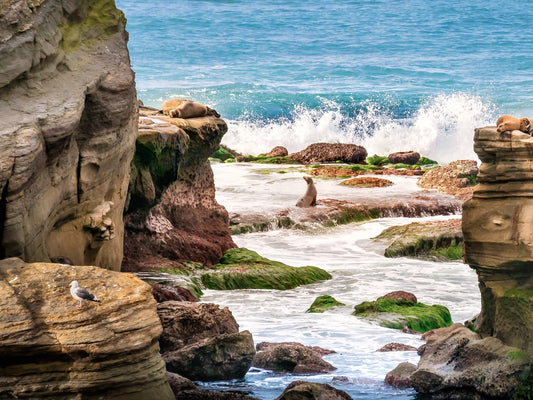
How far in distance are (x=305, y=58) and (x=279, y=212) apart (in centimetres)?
3453

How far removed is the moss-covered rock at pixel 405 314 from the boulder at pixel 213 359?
3.10m

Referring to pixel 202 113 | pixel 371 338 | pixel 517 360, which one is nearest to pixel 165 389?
pixel 517 360

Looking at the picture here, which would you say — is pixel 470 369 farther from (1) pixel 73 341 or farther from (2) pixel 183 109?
(2) pixel 183 109

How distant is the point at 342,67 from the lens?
173ft

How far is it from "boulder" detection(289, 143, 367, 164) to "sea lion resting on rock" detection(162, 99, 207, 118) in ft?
47.1

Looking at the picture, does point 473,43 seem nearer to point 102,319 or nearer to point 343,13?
point 343,13

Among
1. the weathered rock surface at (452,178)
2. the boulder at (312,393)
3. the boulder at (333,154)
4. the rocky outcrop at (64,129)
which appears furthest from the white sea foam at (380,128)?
the boulder at (312,393)

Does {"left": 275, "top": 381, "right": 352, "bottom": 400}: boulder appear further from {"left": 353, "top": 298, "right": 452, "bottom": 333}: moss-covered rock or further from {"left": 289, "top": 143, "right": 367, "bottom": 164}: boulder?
A: {"left": 289, "top": 143, "right": 367, "bottom": 164}: boulder

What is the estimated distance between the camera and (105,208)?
10.5m

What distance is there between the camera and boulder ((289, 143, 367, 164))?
102 feet

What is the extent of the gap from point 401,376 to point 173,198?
723 centimetres

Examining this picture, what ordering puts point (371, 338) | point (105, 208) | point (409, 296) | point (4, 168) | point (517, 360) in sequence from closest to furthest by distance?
point (4, 168), point (517, 360), point (105, 208), point (371, 338), point (409, 296)

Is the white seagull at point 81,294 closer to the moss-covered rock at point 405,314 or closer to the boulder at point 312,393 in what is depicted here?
the boulder at point 312,393

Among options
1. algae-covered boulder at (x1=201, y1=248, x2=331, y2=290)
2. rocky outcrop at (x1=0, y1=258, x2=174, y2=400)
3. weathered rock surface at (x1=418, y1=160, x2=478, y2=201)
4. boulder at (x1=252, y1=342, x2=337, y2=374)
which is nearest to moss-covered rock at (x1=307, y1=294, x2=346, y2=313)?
algae-covered boulder at (x1=201, y1=248, x2=331, y2=290)
